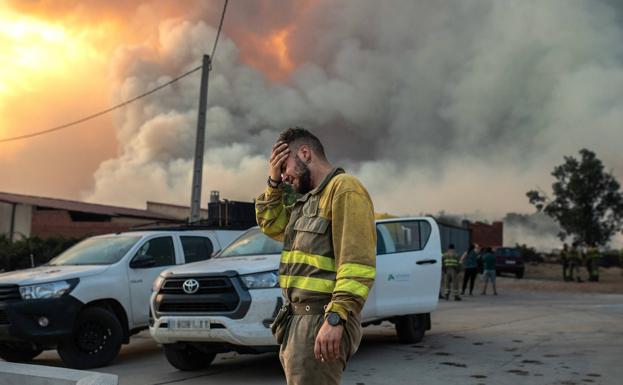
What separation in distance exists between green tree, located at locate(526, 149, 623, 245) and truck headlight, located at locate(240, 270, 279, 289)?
57376 millimetres

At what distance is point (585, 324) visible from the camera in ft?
39.4

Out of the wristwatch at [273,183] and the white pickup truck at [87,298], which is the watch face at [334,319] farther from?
the white pickup truck at [87,298]

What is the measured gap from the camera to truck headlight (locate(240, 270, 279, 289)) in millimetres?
7109

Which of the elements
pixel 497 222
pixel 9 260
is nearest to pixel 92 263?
pixel 9 260

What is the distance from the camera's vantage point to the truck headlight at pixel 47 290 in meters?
7.83

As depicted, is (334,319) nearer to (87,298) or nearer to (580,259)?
(87,298)

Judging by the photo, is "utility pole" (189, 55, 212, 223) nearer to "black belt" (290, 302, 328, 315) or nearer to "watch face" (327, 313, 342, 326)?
"black belt" (290, 302, 328, 315)

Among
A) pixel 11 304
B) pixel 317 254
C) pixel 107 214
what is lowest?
pixel 11 304

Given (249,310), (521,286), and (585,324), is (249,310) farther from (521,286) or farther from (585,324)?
(521,286)

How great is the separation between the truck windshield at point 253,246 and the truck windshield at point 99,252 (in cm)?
155

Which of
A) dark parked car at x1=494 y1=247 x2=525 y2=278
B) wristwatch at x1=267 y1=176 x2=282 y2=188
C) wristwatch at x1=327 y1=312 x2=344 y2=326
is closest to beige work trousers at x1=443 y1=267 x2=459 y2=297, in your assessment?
dark parked car at x1=494 y1=247 x2=525 y2=278

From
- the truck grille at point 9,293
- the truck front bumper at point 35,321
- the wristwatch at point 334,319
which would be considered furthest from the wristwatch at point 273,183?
the truck grille at point 9,293

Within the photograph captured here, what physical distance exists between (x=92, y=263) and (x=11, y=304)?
141 centimetres

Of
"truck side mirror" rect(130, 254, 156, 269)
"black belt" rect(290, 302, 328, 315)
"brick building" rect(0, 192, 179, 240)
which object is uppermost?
A: "brick building" rect(0, 192, 179, 240)
